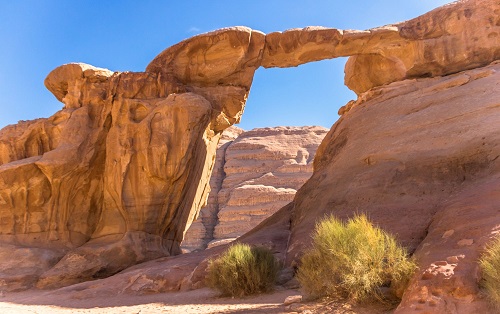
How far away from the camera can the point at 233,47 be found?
16.6m

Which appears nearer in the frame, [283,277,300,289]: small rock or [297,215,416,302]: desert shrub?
[297,215,416,302]: desert shrub

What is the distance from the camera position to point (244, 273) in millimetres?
8570

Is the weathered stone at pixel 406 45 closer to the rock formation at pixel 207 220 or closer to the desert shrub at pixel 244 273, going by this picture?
the desert shrub at pixel 244 273

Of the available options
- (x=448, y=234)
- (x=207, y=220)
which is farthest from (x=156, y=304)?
(x=207, y=220)

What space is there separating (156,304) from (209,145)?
374 inches

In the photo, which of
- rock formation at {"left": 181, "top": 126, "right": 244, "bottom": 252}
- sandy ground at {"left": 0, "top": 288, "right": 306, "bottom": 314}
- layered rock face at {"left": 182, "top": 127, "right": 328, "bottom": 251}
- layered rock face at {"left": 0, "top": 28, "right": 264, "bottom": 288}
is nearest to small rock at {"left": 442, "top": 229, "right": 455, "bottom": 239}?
sandy ground at {"left": 0, "top": 288, "right": 306, "bottom": 314}

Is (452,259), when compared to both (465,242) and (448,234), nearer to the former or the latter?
(465,242)

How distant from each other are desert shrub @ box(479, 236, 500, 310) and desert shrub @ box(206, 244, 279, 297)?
393 centimetres

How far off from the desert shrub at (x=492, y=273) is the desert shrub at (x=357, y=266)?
1.02 metres

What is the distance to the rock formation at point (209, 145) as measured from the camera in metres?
10.3

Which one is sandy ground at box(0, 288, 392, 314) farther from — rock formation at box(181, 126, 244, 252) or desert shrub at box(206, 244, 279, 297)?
rock formation at box(181, 126, 244, 252)

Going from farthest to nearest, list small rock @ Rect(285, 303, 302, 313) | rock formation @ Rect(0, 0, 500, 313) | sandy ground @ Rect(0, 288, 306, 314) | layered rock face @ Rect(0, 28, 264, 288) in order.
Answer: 1. layered rock face @ Rect(0, 28, 264, 288)
2. rock formation @ Rect(0, 0, 500, 313)
3. sandy ground @ Rect(0, 288, 306, 314)
4. small rock @ Rect(285, 303, 302, 313)

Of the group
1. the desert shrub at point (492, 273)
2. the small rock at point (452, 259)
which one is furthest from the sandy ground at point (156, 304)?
the desert shrub at point (492, 273)

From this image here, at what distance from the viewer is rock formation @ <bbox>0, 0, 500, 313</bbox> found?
33.8 ft
